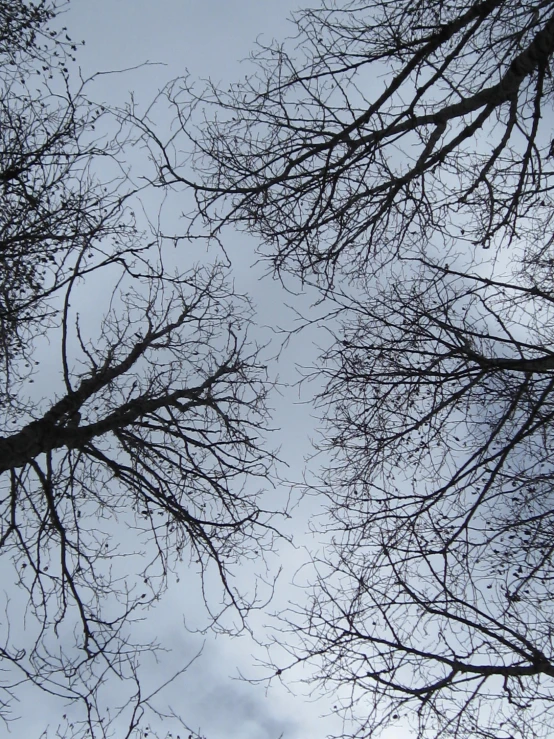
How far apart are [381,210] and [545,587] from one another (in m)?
3.21

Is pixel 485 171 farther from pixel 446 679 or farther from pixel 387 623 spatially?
pixel 446 679

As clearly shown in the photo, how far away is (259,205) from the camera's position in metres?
4.15

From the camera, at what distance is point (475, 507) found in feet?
12.0

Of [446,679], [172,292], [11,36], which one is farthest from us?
[172,292]

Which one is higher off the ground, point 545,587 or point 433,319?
point 433,319

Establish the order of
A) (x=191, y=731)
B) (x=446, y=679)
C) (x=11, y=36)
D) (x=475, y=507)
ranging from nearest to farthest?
1. (x=475, y=507)
2. (x=446, y=679)
3. (x=191, y=731)
4. (x=11, y=36)

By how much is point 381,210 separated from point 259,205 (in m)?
0.99

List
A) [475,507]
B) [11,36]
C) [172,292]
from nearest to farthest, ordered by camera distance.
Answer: [475,507], [11,36], [172,292]

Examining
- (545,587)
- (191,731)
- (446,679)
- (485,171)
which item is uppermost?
(485,171)

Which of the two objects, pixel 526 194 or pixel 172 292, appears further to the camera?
pixel 172 292

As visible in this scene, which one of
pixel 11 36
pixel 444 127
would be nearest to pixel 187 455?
pixel 444 127

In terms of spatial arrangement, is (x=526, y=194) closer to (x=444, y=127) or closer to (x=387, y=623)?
(x=444, y=127)

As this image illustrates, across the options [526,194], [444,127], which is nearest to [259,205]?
[444,127]

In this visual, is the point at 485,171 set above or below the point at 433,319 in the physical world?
above
